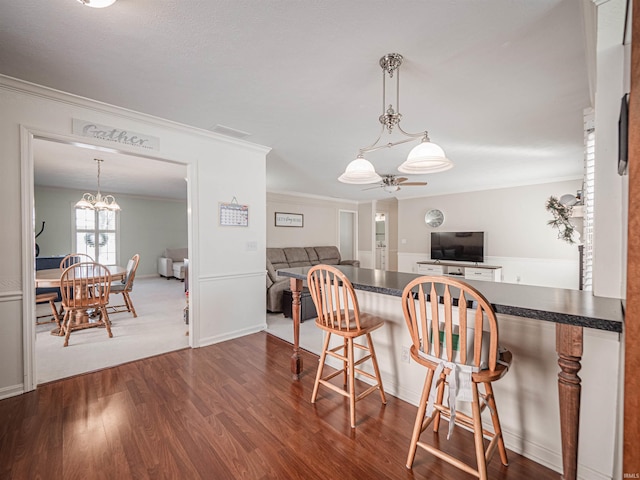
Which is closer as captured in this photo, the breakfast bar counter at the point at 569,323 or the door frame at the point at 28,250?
the breakfast bar counter at the point at 569,323

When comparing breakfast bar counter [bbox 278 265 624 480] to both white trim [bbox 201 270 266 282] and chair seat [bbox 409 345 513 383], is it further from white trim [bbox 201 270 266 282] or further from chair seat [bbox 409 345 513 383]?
white trim [bbox 201 270 266 282]

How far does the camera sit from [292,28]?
1673mm

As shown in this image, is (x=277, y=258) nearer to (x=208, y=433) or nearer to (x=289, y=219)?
(x=289, y=219)

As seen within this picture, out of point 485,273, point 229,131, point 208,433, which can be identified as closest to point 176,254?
point 229,131

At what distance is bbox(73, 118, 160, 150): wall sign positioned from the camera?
2.53 metres

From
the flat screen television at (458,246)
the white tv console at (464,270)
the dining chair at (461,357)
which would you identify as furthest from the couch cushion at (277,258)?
the dining chair at (461,357)

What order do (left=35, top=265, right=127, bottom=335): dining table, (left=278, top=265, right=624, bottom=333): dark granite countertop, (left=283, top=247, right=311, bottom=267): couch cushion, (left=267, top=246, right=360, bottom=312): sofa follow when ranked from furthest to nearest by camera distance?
(left=283, top=247, right=311, bottom=267): couch cushion → (left=267, top=246, right=360, bottom=312): sofa → (left=35, top=265, right=127, bottom=335): dining table → (left=278, top=265, right=624, bottom=333): dark granite countertop

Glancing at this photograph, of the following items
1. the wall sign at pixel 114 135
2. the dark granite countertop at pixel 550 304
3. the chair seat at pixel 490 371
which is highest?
the wall sign at pixel 114 135

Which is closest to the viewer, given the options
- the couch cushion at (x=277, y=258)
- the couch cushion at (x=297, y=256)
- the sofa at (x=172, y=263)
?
the couch cushion at (x=277, y=258)

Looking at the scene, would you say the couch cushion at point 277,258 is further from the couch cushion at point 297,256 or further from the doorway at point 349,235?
the doorway at point 349,235

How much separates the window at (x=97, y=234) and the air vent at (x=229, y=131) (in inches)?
236

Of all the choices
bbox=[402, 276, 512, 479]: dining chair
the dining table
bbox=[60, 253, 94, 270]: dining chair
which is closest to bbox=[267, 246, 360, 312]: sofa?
the dining table

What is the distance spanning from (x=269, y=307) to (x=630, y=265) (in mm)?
4386

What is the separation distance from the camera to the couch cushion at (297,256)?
21.9 ft
